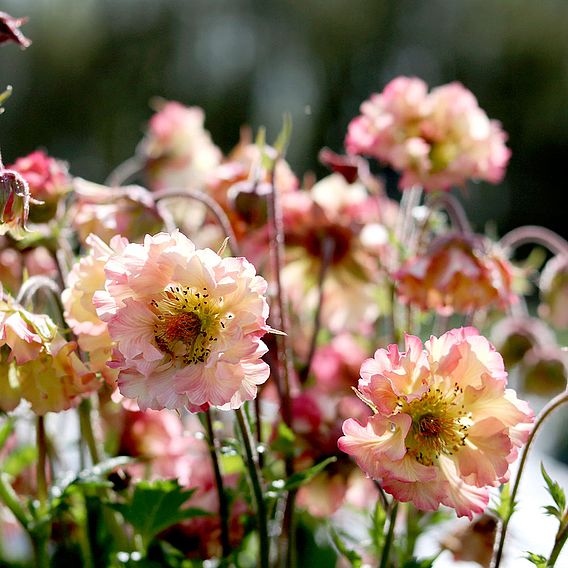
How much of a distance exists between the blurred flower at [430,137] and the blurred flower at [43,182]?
29 cm

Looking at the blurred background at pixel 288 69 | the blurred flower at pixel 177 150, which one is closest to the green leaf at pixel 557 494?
the blurred flower at pixel 177 150

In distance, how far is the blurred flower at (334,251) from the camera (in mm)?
833

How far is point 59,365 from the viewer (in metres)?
0.51

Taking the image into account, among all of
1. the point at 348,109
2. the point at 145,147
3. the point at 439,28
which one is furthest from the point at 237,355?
the point at 439,28

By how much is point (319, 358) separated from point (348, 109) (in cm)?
812

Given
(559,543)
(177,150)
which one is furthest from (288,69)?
(559,543)

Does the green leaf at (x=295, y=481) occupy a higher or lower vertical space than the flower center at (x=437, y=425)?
lower

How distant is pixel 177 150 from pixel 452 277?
459 mm

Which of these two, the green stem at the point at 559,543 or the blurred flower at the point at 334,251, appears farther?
the blurred flower at the point at 334,251

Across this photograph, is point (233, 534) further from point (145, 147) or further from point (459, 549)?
point (145, 147)

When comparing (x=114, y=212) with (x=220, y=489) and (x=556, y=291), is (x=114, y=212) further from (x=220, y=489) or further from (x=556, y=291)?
(x=556, y=291)

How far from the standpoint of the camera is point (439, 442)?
481 millimetres

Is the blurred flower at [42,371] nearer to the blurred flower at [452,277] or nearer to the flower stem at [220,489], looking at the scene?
the flower stem at [220,489]

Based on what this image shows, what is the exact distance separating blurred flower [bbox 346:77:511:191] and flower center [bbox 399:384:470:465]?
1.13 feet
